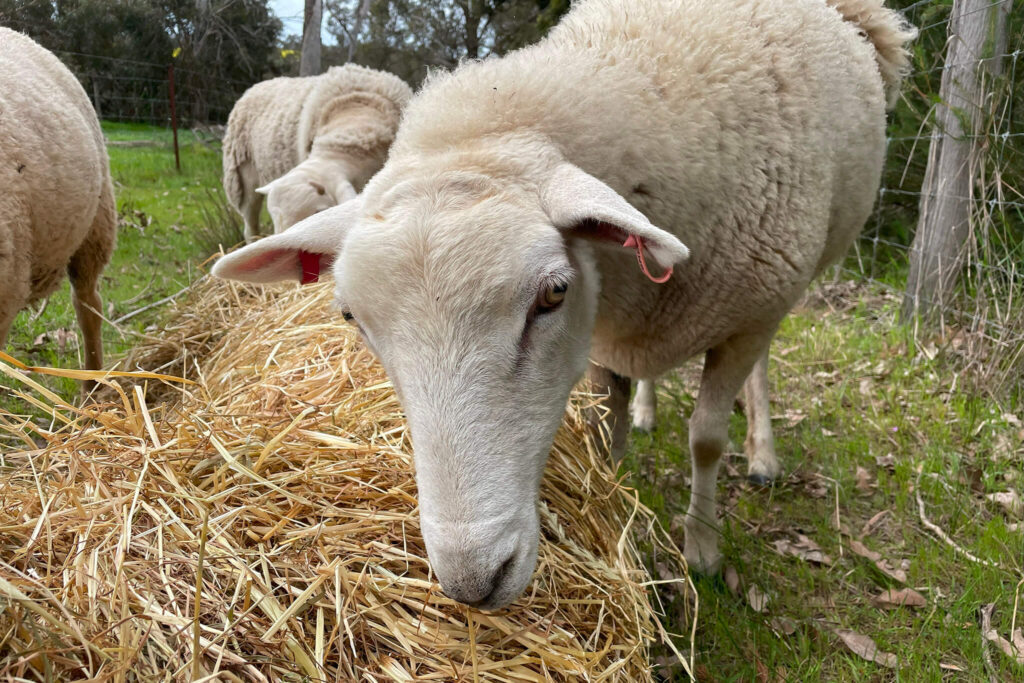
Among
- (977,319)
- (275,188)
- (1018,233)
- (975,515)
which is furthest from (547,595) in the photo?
(275,188)

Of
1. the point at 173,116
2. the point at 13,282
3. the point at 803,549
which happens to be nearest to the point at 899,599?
the point at 803,549

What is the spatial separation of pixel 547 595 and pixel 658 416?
92.6 inches

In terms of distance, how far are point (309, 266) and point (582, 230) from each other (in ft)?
2.46

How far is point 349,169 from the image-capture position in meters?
5.11

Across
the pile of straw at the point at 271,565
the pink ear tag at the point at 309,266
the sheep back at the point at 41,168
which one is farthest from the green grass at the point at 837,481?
the pink ear tag at the point at 309,266

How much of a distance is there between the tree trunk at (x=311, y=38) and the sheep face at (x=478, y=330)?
3.62m

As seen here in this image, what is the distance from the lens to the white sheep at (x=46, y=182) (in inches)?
101

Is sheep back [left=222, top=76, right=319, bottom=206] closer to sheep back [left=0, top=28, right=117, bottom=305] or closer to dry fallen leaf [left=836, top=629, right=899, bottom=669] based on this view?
sheep back [left=0, top=28, right=117, bottom=305]

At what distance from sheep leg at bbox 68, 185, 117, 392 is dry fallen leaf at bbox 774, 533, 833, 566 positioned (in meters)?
3.27

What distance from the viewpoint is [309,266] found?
185 centimetres

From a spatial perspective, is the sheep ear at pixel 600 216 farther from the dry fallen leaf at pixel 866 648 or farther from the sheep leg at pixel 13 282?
the sheep leg at pixel 13 282

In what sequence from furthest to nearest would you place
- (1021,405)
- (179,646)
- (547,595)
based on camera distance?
1. (1021,405)
2. (547,595)
3. (179,646)

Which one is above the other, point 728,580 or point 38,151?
point 38,151

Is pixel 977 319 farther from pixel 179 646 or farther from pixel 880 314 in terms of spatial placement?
pixel 179 646
